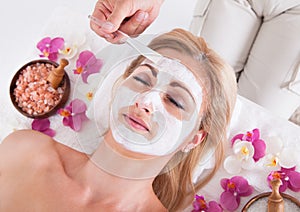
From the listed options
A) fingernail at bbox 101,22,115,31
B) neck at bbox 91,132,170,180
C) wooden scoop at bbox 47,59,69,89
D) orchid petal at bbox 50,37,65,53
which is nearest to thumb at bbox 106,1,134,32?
fingernail at bbox 101,22,115,31

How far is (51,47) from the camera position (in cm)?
159

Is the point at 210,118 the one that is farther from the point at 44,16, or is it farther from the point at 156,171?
the point at 44,16

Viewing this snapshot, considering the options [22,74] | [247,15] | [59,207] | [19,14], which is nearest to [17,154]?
[59,207]

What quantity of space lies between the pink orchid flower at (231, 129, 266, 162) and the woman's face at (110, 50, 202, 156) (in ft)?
1.07

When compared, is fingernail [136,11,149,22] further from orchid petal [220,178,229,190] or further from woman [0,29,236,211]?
orchid petal [220,178,229,190]

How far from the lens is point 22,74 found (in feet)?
4.99

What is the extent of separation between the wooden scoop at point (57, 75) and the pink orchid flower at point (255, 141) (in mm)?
525

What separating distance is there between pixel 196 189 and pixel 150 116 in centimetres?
39

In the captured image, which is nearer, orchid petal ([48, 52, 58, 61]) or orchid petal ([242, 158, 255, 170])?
orchid petal ([242, 158, 255, 170])

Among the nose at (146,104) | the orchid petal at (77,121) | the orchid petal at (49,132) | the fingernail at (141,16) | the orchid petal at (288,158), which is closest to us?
the nose at (146,104)

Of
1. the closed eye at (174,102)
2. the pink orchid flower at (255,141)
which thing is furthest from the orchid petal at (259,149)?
the closed eye at (174,102)

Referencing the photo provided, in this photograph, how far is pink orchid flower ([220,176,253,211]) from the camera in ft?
4.51

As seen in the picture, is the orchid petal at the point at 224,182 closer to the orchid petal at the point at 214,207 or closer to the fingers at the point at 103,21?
the orchid petal at the point at 214,207

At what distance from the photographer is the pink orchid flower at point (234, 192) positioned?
54.1 inches
